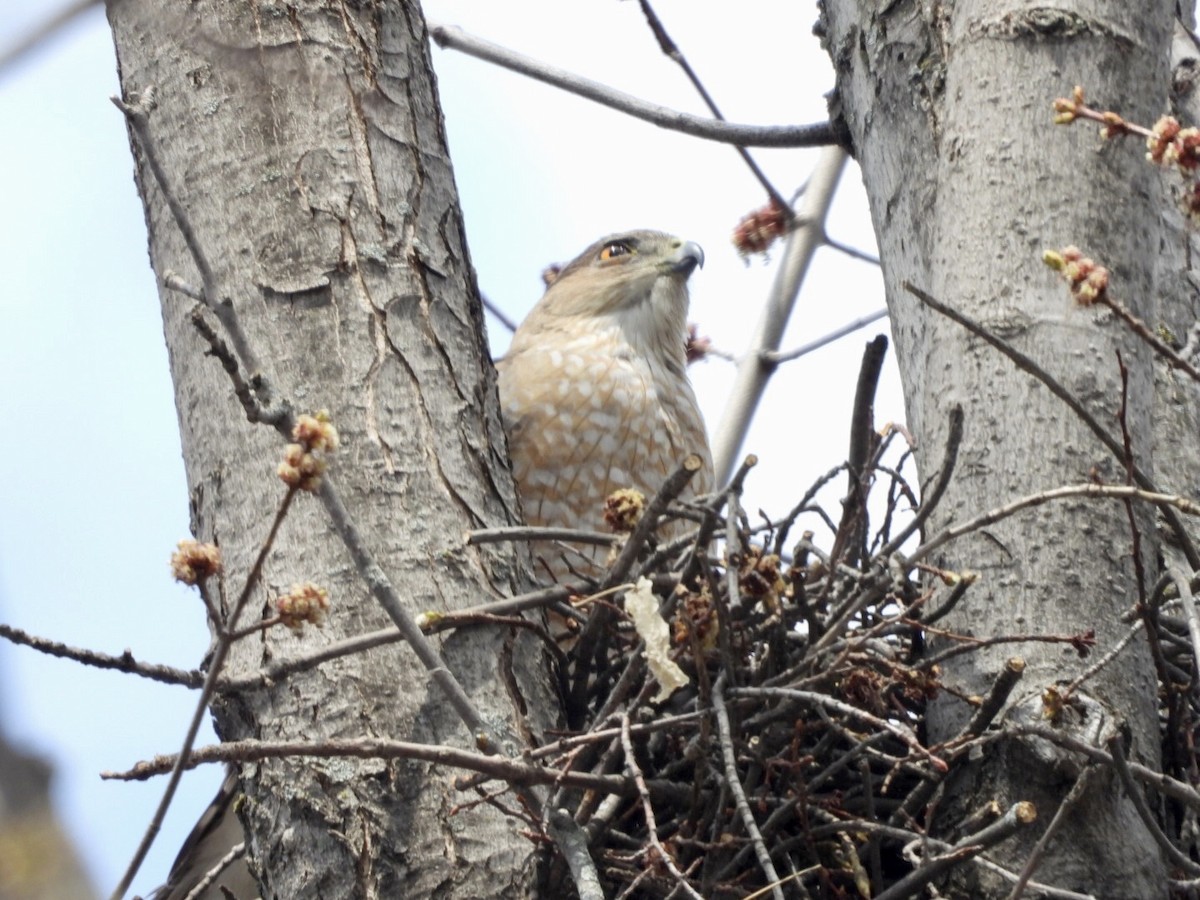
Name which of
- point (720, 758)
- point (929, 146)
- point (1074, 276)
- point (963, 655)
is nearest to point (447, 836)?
point (720, 758)

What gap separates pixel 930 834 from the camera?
104 inches

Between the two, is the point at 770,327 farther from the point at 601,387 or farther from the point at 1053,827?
the point at 1053,827

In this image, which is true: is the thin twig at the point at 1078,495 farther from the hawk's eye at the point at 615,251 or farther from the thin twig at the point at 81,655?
the hawk's eye at the point at 615,251

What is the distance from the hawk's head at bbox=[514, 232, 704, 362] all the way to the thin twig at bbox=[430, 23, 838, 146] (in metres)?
1.06

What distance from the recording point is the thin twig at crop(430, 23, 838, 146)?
12.6ft

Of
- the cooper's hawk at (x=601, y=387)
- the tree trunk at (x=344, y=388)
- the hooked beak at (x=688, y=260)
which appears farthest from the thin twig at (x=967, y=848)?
the hooked beak at (x=688, y=260)

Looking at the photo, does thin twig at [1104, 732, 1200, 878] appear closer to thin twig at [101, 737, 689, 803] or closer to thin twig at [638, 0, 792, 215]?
thin twig at [101, 737, 689, 803]

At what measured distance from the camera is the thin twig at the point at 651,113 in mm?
3826

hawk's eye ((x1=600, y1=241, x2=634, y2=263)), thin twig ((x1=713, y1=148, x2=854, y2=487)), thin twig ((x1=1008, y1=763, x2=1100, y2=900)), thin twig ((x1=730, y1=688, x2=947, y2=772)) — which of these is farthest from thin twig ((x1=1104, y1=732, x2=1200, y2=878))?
hawk's eye ((x1=600, y1=241, x2=634, y2=263))

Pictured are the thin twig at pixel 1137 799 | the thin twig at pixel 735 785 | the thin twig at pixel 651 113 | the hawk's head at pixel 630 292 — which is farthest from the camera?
the hawk's head at pixel 630 292

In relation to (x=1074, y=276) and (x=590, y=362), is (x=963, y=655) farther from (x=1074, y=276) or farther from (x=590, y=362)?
(x=590, y=362)

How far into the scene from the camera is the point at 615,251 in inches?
221

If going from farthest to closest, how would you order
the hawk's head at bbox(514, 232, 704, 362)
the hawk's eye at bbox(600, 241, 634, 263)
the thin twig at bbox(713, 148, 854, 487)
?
the hawk's eye at bbox(600, 241, 634, 263) < the hawk's head at bbox(514, 232, 704, 362) < the thin twig at bbox(713, 148, 854, 487)

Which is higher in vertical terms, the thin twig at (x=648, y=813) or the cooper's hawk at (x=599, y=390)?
the cooper's hawk at (x=599, y=390)
